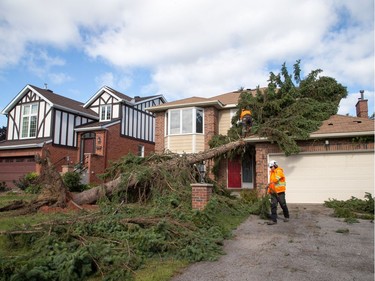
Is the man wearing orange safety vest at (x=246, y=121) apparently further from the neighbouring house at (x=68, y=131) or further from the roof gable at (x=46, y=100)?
the roof gable at (x=46, y=100)

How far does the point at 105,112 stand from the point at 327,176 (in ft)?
56.5

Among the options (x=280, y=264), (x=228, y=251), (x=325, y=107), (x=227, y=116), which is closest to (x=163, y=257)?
(x=228, y=251)

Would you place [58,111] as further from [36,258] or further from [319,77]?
[36,258]

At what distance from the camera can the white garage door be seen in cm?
1080

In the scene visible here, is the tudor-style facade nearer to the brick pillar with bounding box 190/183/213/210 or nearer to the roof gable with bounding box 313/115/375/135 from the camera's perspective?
the roof gable with bounding box 313/115/375/135

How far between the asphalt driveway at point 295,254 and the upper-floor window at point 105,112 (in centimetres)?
1752

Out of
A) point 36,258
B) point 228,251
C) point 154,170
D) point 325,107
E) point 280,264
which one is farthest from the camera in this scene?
point 325,107

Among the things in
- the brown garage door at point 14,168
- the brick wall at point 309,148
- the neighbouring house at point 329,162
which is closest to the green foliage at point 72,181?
the neighbouring house at point 329,162

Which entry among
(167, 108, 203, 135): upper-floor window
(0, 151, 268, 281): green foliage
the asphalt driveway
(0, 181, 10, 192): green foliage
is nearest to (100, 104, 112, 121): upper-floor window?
(167, 108, 203, 135): upper-floor window

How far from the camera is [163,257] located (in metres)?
5.00

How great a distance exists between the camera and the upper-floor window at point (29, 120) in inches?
822

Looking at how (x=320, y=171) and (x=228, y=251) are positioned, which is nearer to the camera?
(x=228, y=251)

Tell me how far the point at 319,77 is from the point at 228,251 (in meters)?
12.7

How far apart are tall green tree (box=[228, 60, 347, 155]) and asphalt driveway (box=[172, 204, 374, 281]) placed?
4.75 m
